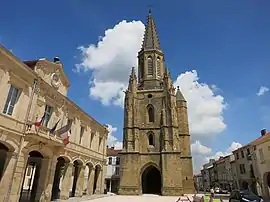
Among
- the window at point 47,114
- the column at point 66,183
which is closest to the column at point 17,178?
the window at point 47,114

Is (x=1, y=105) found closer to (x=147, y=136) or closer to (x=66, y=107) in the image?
(x=66, y=107)

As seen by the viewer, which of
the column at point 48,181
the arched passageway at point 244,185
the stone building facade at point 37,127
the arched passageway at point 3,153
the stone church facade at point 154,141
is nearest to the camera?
the stone building facade at point 37,127

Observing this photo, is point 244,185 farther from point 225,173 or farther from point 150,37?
point 150,37

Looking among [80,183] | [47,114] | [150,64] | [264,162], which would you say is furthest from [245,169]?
[47,114]

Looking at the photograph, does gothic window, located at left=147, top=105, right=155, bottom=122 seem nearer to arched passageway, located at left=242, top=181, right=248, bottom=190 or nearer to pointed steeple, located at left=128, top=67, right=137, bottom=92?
pointed steeple, located at left=128, top=67, right=137, bottom=92

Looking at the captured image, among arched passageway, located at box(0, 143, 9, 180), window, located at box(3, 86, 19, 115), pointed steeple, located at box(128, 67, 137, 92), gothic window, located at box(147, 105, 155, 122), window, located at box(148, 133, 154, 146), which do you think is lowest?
arched passageway, located at box(0, 143, 9, 180)

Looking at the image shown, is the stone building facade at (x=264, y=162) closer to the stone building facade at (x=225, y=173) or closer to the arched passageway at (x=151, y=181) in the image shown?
the arched passageway at (x=151, y=181)

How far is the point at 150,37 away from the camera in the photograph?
4775 cm

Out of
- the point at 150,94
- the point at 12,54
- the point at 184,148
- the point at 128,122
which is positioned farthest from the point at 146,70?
the point at 12,54

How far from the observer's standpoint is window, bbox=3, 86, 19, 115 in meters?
12.2

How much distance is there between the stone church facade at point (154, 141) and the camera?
31375 mm

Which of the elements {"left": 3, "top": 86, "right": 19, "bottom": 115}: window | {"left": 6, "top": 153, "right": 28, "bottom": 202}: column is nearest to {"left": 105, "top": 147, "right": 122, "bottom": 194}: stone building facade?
{"left": 6, "top": 153, "right": 28, "bottom": 202}: column

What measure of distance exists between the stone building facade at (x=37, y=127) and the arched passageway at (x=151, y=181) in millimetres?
16523

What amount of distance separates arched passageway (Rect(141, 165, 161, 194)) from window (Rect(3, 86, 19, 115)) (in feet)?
88.7
